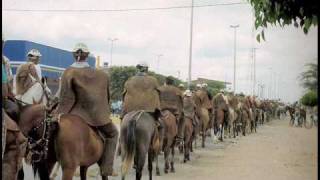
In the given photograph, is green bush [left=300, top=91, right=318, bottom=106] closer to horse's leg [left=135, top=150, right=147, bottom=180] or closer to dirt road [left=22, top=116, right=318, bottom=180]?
dirt road [left=22, top=116, right=318, bottom=180]

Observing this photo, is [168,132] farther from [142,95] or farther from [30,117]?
[30,117]

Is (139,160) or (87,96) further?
(139,160)

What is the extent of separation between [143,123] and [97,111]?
1.91m

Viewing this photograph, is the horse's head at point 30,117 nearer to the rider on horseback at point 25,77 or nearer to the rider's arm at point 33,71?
the rider on horseback at point 25,77

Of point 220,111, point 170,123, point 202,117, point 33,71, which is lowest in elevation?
point 170,123

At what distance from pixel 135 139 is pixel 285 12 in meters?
3.51

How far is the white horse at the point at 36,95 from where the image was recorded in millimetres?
8266

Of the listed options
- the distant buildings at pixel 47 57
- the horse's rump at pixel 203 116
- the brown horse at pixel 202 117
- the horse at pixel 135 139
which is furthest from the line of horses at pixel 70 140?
the distant buildings at pixel 47 57

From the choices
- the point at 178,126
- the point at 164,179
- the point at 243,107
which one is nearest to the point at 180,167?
the point at 178,126

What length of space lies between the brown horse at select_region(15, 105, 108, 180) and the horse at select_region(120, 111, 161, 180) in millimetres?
1714

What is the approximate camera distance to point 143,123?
912cm

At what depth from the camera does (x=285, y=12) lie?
6367 millimetres

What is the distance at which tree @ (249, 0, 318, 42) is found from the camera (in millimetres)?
6027

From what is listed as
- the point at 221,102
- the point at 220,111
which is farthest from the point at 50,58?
the point at 220,111
